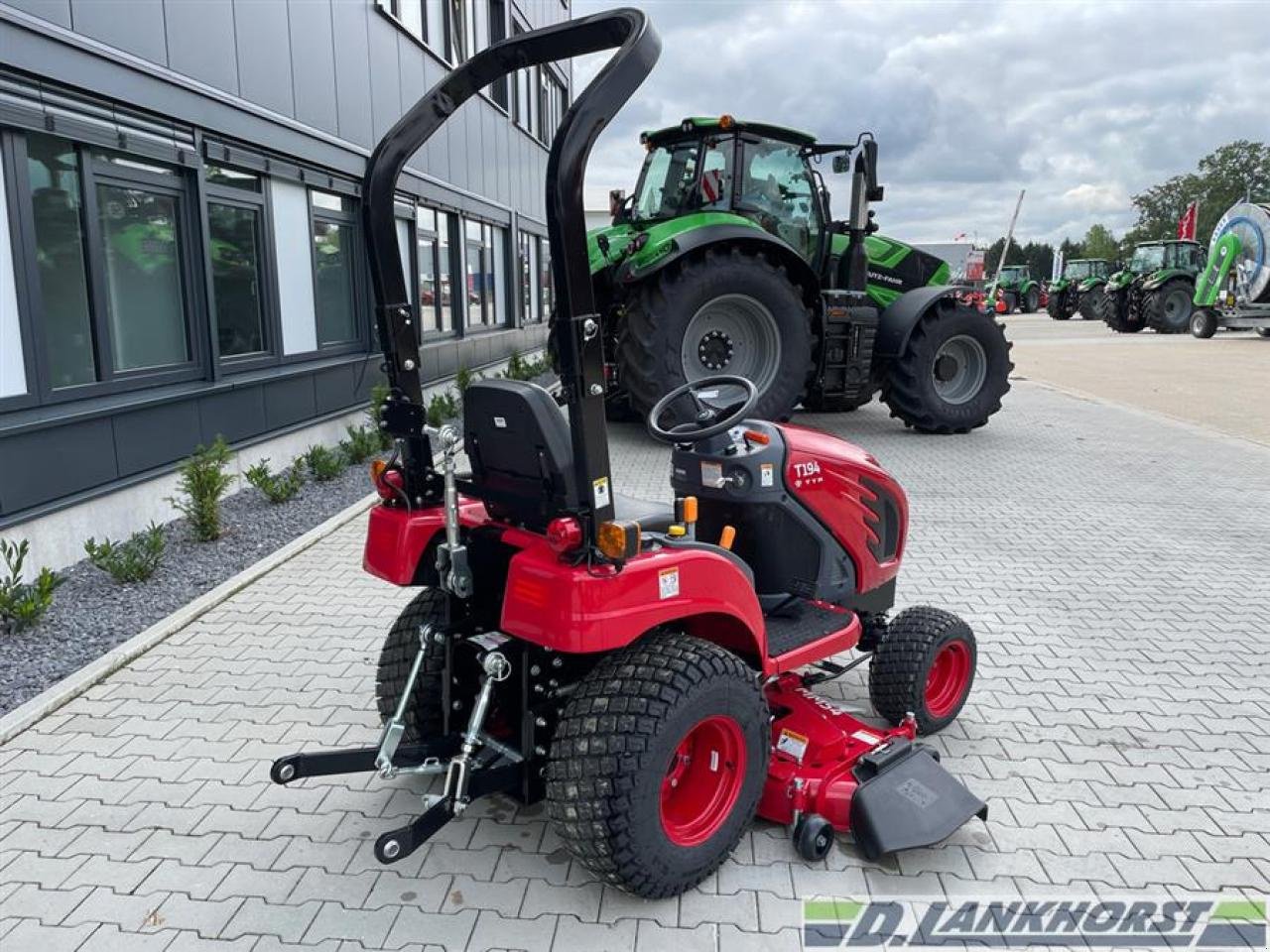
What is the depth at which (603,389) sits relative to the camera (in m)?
2.33

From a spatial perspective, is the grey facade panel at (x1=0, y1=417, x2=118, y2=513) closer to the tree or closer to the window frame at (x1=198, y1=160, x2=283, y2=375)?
the window frame at (x1=198, y1=160, x2=283, y2=375)

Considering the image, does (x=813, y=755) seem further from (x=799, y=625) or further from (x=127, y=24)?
(x=127, y=24)

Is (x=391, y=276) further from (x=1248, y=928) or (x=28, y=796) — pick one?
(x=1248, y=928)

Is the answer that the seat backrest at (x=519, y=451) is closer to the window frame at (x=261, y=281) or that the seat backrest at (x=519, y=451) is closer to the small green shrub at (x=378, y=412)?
the window frame at (x=261, y=281)

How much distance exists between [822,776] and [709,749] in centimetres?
41

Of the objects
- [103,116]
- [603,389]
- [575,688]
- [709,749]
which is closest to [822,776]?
[709,749]

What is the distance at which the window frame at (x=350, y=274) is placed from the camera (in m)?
8.62

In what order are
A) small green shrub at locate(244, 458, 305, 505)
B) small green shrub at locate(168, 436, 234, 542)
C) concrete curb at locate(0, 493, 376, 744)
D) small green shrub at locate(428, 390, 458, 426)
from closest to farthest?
concrete curb at locate(0, 493, 376, 744) → small green shrub at locate(168, 436, 234, 542) → small green shrub at locate(244, 458, 305, 505) → small green shrub at locate(428, 390, 458, 426)

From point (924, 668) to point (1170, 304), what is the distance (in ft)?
88.8

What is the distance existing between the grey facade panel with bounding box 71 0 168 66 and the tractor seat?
4.36 m

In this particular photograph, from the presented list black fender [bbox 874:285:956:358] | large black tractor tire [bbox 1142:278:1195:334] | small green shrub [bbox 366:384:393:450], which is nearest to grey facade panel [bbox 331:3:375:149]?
small green shrub [bbox 366:384:393:450]

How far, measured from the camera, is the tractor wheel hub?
864 cm

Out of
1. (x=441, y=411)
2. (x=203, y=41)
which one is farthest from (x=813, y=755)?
(x=441, y=411)

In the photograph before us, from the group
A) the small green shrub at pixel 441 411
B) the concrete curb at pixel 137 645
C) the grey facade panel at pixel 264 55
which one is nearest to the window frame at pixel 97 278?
the grey facade panel at pixel 264 55
